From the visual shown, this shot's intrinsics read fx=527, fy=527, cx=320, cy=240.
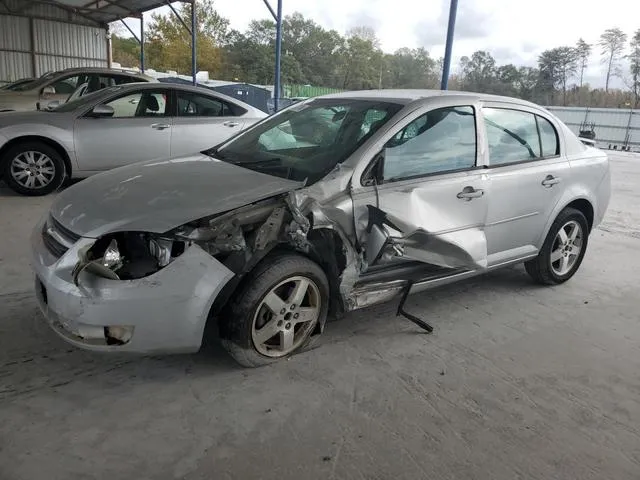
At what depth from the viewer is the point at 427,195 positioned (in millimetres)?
3469

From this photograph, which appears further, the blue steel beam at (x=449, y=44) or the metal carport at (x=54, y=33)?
the metal carport at (x=54, y=33)

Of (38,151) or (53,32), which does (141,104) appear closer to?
(38,151)

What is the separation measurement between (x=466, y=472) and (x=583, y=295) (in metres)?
2.84

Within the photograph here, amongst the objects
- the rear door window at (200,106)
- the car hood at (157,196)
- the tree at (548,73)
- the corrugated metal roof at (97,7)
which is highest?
the corrugated metal roof at (97,7)

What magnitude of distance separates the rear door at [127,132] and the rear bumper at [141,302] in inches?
180

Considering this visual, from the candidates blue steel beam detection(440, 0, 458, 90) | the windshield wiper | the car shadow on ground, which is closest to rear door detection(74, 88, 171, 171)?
the car shadow on ground

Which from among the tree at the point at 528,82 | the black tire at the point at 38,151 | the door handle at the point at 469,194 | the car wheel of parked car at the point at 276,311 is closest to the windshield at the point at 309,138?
the car wheel of parked car at the point at 276,311

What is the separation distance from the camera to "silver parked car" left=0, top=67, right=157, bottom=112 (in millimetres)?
10086

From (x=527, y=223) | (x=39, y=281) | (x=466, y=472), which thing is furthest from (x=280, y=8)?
(x=466, y=472)

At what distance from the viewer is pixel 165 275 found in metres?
2.62

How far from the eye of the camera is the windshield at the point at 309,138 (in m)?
3.34

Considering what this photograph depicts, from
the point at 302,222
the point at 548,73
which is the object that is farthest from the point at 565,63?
the point at 302,222

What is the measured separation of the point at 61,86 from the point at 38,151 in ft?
15.5

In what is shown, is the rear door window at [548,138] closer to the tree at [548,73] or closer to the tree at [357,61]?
the tree at [548,73]
